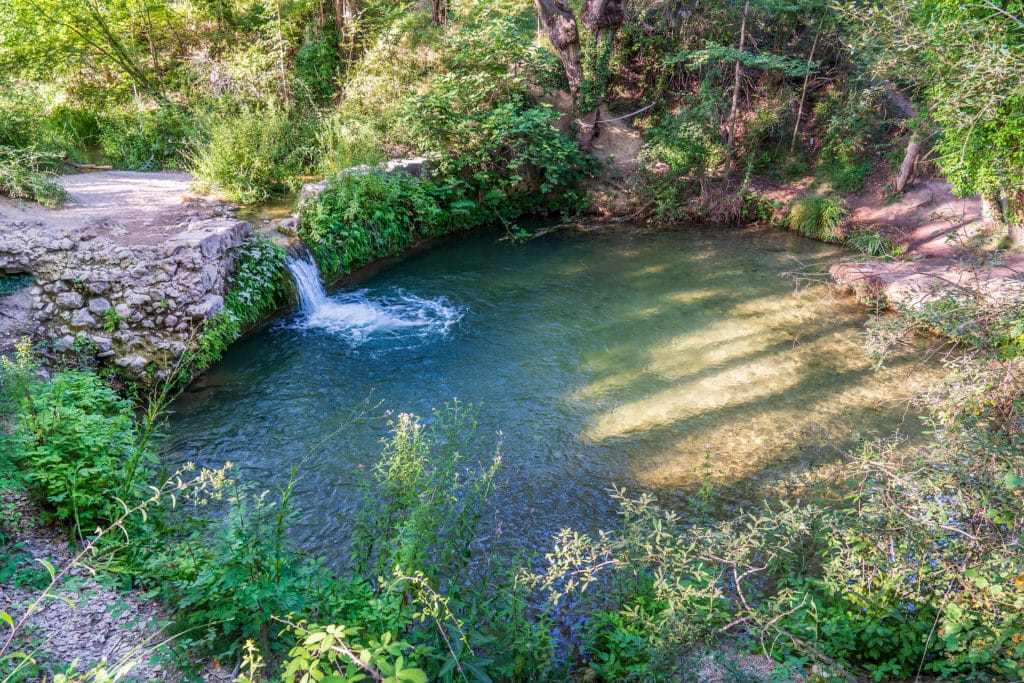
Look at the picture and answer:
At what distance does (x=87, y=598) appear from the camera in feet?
9.53

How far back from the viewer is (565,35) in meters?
11.4

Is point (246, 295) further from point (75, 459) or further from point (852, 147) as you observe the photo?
point (852, 147)

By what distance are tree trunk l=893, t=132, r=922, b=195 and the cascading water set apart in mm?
8163

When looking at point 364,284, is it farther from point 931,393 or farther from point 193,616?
point 931,393

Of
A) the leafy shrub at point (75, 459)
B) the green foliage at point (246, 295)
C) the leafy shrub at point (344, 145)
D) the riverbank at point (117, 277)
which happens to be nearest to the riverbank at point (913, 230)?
the leafy shrub at point (344, 145)

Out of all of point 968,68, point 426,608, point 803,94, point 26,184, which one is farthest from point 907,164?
point 26,184

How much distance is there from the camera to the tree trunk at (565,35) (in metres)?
11.2

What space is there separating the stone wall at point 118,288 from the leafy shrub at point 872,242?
9004 millimetres

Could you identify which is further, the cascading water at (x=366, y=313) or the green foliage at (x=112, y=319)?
the cascading water at (x=366, y=313)

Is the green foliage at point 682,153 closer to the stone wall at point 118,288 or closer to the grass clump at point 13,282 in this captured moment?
the stone wall at point 118,288

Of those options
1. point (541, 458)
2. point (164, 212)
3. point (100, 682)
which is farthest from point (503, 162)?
point (100, 682)

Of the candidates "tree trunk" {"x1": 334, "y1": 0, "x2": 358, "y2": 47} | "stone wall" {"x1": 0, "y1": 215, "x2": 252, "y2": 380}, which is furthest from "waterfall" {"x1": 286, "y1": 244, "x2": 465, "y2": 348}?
"tree trunk" {"x1": 334, "y1": 0, "x2": 358, "y2": 47}

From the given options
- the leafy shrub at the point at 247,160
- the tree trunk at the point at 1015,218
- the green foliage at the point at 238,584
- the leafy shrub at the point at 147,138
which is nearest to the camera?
the green foliage at the point at 238,584

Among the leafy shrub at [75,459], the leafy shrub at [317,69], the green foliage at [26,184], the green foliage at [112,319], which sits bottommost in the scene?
the leafy shrub at [75,459]
